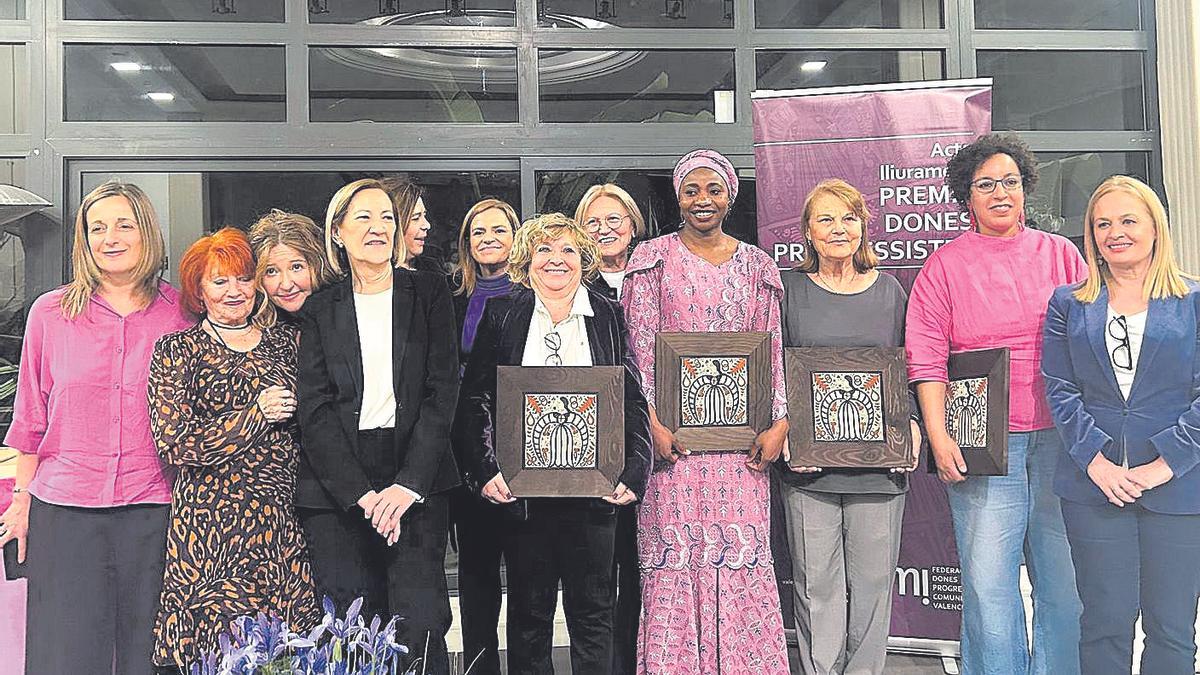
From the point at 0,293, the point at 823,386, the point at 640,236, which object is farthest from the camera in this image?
the point at 0,293

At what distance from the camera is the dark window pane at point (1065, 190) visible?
4797mm

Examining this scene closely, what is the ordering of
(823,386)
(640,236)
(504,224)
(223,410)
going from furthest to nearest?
1. (640,236)
2. (504,224)
3. (823,386)
4. (223,410)

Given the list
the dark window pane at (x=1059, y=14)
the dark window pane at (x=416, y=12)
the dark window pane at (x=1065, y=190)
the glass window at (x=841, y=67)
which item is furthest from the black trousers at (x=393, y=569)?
the dark window pane at (x=1059, y=14)

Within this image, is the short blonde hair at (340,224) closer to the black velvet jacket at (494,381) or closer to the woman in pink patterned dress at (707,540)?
the black velvet jacket at (494,381)

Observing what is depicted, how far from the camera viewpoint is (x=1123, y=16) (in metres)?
4.94

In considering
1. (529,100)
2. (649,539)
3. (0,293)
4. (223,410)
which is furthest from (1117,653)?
(0,293)

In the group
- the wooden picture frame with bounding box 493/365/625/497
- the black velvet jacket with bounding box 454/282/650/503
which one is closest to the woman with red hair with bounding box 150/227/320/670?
Result: the black velvet jacket with bounding box 454/282/650/503

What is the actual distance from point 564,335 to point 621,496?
0.53 m

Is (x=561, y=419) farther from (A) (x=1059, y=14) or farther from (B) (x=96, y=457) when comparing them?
(A) (x=1059, y=14)

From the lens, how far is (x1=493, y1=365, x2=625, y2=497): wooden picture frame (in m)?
3.04

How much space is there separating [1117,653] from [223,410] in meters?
2.69

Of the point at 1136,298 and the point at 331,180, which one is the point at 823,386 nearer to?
the point at 1136,298

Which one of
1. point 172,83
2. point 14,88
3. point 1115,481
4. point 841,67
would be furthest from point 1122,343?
point 14,88

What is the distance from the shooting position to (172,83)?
450 cm
